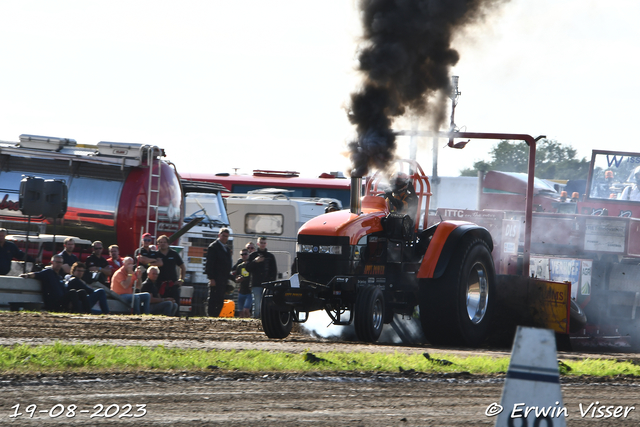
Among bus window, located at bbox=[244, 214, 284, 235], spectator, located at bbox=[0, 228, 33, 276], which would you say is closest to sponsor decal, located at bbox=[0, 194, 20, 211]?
spectator, located at bbox=[0, 228, 33, 276]

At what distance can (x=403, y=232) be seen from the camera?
989cm

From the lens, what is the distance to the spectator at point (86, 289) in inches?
504

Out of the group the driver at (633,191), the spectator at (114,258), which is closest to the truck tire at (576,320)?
the driver at (633,191)

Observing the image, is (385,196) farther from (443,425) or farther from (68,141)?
(68,141)

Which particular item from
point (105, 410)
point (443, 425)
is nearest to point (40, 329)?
point (105, 410)

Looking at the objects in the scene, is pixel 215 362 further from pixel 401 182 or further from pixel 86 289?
pixel 86 289

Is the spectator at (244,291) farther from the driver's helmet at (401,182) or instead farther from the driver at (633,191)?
the driver at (633,191)

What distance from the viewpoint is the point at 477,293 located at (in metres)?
10.5

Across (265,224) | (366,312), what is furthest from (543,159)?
(366,312)

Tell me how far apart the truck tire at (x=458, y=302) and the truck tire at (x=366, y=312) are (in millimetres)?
764

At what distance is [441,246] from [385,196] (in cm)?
92

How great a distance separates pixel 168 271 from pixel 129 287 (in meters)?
0.89

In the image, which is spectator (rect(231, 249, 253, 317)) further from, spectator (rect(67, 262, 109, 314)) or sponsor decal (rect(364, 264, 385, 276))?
sponsor decal (rect(364, 264, 385, 276))

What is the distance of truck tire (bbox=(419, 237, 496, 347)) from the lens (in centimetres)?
980
